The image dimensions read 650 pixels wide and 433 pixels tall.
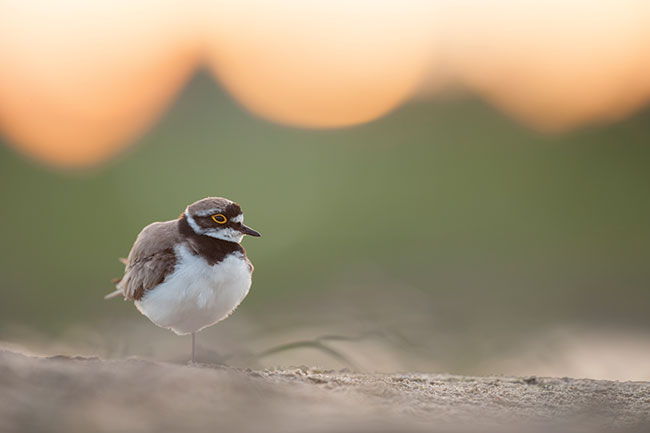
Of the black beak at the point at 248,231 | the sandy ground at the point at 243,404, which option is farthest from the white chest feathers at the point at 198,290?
the sandy ground at the point at 243,404

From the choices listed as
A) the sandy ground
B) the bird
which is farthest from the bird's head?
the sandy ground

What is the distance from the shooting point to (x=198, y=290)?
4.20 metres

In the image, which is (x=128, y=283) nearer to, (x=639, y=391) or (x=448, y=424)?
(x=448, y=424)

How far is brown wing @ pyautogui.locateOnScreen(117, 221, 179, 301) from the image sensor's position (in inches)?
170

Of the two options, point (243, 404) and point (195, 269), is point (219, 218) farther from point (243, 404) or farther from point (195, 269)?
point (243, 404)

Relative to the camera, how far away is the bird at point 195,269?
4.23 meters

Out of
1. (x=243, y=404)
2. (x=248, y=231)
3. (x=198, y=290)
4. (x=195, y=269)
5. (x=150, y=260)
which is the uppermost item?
(x=248, y=231)

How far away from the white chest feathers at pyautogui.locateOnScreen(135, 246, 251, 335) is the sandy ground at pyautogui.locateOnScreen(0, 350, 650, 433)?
0.82 metres

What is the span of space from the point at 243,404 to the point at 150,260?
82.8 inches

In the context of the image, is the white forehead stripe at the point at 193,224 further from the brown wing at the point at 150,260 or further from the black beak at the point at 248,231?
the black beak at the point at 248,231

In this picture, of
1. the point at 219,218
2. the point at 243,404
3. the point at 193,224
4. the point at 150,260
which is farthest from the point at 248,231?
the point at 243,404

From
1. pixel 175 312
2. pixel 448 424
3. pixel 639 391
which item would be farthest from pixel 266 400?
pixel 639 391

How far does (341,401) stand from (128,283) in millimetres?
2313

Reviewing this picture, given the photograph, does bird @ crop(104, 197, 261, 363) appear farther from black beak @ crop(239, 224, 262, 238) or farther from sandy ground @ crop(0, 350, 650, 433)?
sandy ground @ crop(0, 350, 650, 433)
